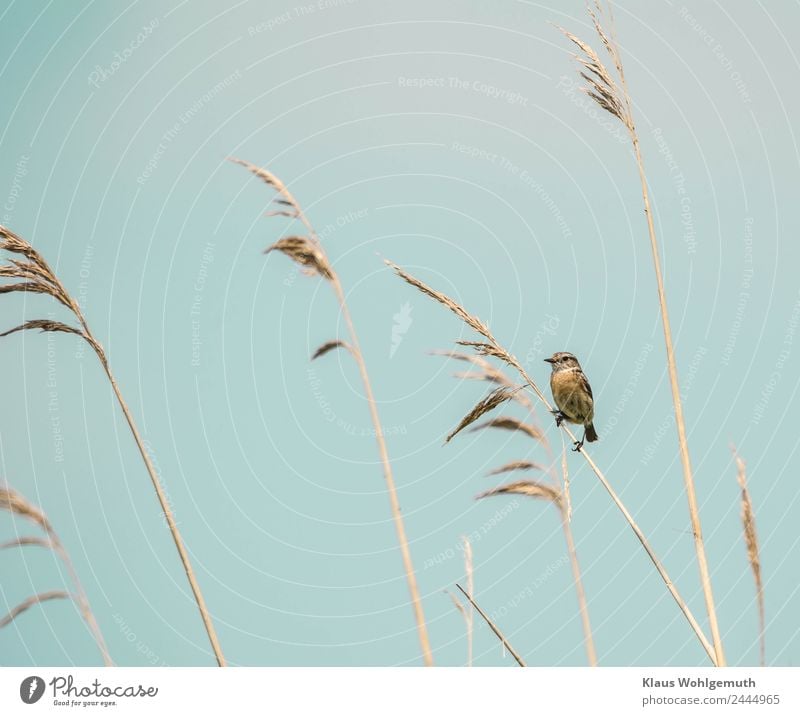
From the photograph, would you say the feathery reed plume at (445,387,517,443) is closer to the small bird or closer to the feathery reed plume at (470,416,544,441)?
the feathery reed plume at (470,416,544,441)

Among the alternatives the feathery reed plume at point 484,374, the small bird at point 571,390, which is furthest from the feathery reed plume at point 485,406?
the small bird at point 571,390

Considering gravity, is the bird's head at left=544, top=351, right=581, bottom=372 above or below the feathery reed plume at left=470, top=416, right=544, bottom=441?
below

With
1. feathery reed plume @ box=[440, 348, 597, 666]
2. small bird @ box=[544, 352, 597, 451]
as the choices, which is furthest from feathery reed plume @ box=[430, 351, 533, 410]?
small bird @ box=[544, 352, 597, 451]

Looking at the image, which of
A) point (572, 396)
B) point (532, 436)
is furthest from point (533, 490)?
point (572, 396)

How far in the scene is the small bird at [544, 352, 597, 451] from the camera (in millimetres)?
6172

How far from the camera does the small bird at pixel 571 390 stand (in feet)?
20.2

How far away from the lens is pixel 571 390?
20.3 feet

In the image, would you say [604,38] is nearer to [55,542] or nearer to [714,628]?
[714,628]

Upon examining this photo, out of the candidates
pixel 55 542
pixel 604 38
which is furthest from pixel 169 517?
pixel 604 38

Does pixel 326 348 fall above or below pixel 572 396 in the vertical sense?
above

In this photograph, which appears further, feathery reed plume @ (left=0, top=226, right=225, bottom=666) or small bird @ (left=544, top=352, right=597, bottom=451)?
small bird @ (left=544, top=352, right=597, bottom=451)

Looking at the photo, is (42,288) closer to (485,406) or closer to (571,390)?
(485,406)

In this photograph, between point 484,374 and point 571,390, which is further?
point 571,390

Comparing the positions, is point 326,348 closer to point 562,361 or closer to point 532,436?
point 532,436
